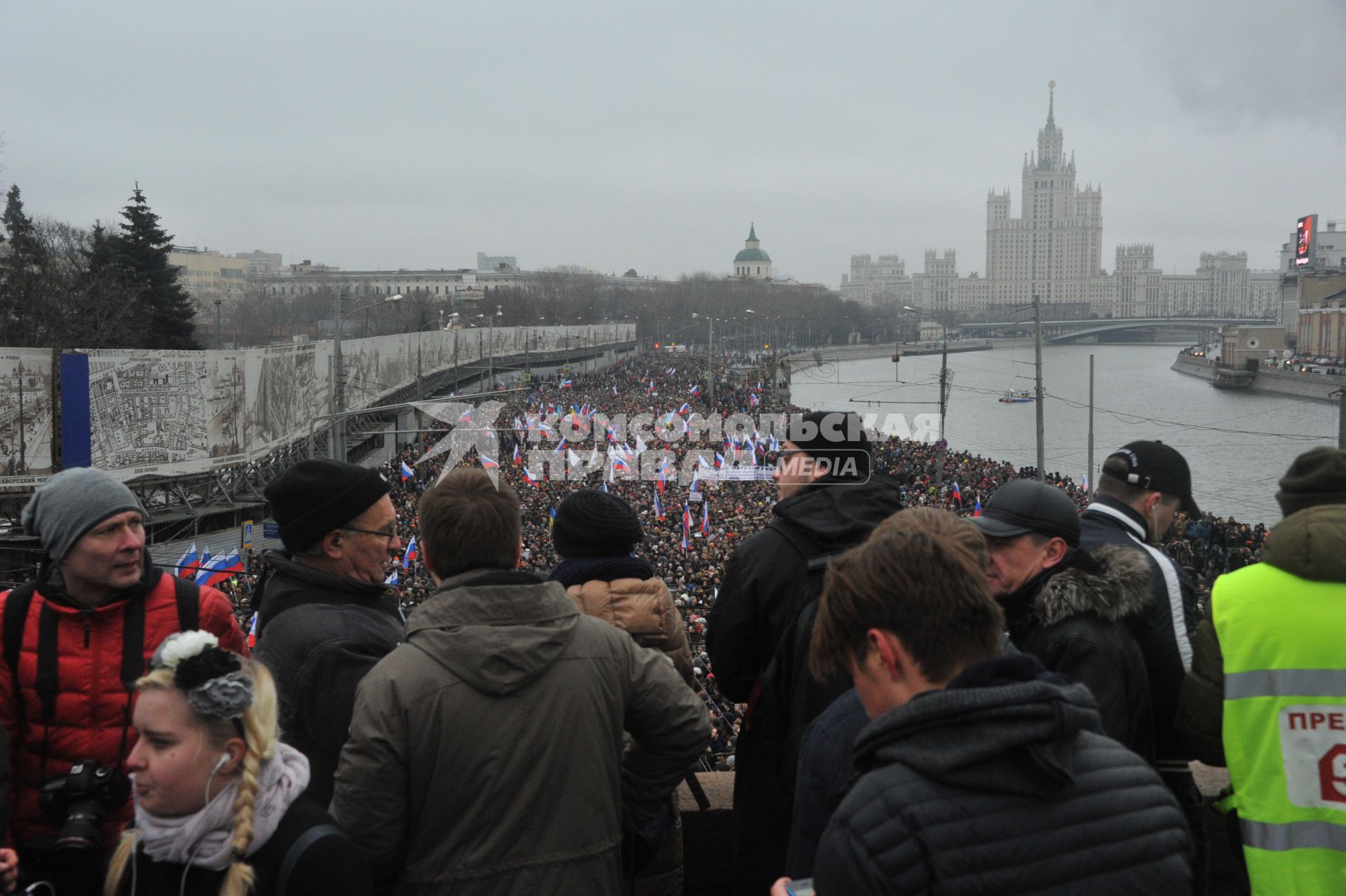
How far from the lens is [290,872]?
1.50m

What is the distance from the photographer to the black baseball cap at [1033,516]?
2.27m

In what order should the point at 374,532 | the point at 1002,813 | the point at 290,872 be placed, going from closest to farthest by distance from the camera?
the point at 1002,813, the point at 290,872, the point at 374,532

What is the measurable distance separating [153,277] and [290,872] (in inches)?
1068

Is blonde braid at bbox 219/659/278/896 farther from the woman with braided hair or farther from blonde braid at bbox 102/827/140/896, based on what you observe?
blonde braid at bbox 102/827/140/896

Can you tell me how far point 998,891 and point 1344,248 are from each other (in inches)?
4079

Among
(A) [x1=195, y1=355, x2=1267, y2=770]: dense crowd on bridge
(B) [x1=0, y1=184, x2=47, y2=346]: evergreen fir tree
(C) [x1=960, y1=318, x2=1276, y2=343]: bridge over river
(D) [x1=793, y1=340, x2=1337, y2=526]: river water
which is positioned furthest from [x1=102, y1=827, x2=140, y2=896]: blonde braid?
(C) [x1=960, y1=318, x2=1276, y2=343]: bridge over river

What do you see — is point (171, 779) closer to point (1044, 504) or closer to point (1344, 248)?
point (1044, 504)

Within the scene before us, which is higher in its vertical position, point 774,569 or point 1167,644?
point 774,569

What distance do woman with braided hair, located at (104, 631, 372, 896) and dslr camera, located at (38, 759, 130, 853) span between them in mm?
292

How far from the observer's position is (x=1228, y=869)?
9.36 feet

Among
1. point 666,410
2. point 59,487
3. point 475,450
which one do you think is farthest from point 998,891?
point 666,410

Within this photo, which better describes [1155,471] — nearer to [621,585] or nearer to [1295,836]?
[1295,836]

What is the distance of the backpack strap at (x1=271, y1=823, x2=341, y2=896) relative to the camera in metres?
1.50

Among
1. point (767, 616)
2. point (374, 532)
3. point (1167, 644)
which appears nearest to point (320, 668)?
point (374, 532)
